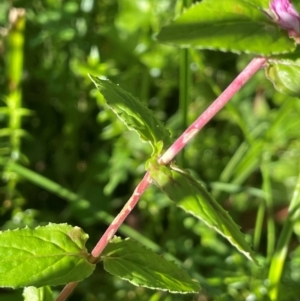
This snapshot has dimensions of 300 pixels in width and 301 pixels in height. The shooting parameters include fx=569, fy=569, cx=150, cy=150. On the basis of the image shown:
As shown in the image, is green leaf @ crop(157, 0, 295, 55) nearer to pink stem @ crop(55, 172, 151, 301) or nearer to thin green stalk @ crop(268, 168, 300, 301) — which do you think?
pink stem @ crop(55, 172, 151, 301)

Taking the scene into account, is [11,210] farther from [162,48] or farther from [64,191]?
[162,48]

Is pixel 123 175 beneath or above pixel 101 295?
above

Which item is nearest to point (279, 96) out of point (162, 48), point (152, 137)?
point (162, 48)

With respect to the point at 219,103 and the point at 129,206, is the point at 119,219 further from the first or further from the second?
the point at 219,103

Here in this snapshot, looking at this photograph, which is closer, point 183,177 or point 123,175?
point 183,177

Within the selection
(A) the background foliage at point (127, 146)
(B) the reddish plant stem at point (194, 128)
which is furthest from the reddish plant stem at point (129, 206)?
(A) the background foliage at point (127, 146)

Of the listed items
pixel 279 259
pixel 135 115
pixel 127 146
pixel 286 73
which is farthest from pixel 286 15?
pixel 127 146

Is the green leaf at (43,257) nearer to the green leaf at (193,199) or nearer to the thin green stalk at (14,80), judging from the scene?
the green leaf at (193,199)
